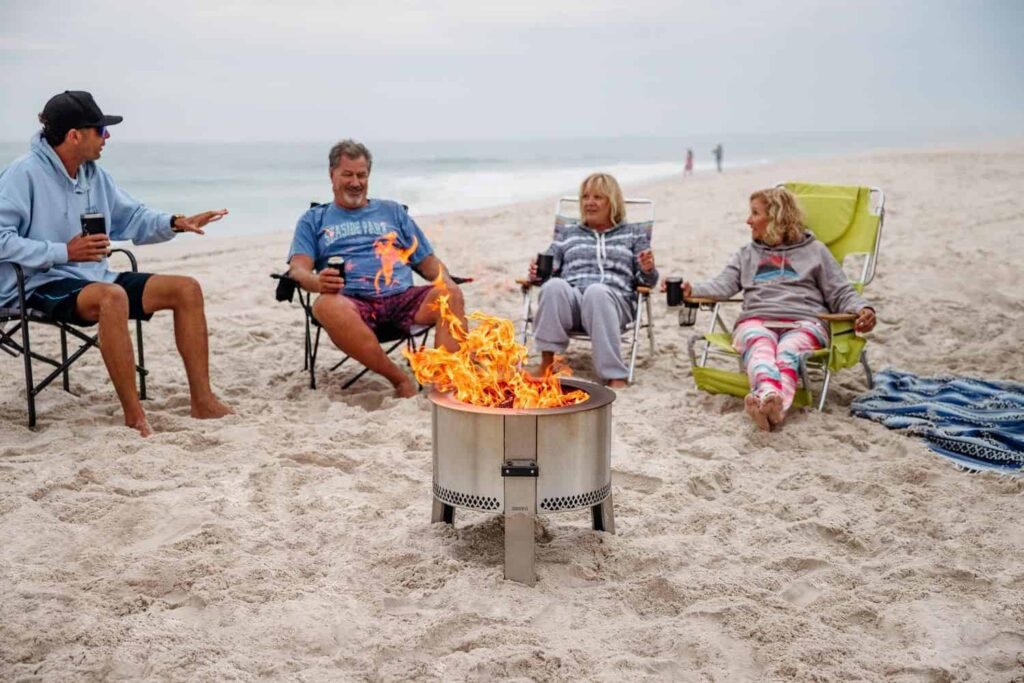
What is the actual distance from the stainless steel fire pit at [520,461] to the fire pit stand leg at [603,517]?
212mm

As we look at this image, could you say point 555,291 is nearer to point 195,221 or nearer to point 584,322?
point 584,322

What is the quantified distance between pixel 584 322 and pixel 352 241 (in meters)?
1.25

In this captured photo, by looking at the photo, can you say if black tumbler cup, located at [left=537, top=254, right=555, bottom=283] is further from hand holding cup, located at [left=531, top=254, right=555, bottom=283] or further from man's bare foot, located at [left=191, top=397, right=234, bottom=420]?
man's bare foot, located at [left=191, top=397, right=234, bottom=420]

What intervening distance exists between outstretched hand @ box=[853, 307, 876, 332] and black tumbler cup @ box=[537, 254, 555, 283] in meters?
1.54

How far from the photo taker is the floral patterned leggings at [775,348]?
13.9 feet

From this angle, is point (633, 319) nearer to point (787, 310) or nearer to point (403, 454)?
point (787, 310)

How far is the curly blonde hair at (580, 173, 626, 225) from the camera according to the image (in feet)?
17.3

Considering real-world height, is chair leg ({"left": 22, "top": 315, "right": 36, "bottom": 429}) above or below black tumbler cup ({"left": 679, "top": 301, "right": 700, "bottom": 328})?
below

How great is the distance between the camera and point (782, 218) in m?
4.79

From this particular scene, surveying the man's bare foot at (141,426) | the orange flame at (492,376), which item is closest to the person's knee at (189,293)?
the man's bare foot at (141,426)

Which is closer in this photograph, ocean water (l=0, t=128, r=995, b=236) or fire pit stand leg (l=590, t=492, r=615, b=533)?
fire pit stand leg (l=590, t=492, r=615, b=533)

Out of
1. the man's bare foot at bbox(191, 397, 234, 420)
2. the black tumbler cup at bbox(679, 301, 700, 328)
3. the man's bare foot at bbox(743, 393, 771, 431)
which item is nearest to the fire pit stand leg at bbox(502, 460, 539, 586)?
the man's bare foot at bbox(743, 393, 771, 431)

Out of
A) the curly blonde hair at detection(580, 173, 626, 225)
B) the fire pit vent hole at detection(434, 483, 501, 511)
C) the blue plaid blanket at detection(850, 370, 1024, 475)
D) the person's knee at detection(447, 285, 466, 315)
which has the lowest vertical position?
the blue plaid blanket at detection(850, 370, 1024, 475)

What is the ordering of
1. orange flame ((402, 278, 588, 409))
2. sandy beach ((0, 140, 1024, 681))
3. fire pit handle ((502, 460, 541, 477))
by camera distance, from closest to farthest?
sandy beach ((0, 140, 1024, 681)) → fire pit handle ((502, 460, 541, 477)) → orange flame ((402, 278, 588, 409))
